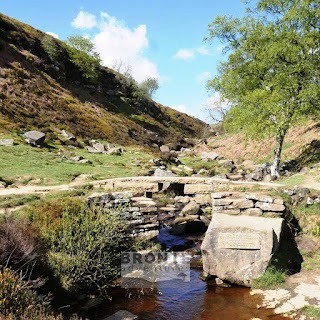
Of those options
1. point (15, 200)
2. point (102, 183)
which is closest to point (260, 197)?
point (102, 183)

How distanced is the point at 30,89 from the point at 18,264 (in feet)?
144

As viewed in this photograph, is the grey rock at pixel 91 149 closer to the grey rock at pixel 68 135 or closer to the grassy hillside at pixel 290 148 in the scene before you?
the grey rock at pixel 68 135

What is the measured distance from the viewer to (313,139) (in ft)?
99.5

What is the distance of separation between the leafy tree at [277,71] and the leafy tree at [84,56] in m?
48.5

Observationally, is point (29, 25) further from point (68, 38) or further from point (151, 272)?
A: point (151, 272)

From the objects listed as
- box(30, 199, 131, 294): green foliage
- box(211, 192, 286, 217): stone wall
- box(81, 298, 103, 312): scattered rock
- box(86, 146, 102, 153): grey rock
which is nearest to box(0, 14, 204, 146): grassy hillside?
box(86, 146, 102, 153): grey rock

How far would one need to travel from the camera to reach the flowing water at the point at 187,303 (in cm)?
957

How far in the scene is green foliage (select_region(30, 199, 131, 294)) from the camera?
10.4 meters

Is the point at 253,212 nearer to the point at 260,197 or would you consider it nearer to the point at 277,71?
the point at 260,197

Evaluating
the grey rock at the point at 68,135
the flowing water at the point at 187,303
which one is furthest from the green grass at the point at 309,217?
the grey rock at the point at 68,135

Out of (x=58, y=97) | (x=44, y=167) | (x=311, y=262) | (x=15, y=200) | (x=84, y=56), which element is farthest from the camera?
(x=84, y=56)

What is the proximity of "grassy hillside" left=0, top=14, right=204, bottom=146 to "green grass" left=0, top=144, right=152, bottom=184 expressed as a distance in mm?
7803

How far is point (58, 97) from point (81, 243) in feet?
148

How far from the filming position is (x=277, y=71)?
22.9m
